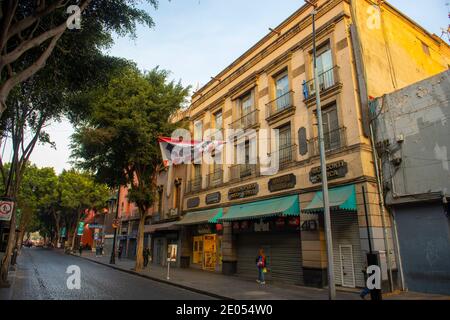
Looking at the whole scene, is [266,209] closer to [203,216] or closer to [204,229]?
[203,216]

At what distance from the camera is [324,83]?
50.8 ft

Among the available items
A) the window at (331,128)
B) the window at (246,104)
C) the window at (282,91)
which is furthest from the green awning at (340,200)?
the window at (246,104)

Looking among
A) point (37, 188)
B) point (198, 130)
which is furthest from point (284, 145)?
point (37, 188)

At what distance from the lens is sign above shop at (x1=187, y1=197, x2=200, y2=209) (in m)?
24.0

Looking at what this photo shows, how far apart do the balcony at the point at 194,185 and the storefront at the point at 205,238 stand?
197 centimetres

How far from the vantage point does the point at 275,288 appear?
1383 centimetres

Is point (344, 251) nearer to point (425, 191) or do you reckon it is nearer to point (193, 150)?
point (425, 191)

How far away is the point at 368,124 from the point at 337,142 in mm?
1504

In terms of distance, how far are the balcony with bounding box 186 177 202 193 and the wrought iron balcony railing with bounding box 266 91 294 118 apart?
347 inches

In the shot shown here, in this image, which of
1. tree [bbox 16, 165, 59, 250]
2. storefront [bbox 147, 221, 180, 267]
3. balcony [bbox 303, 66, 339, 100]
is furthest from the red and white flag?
tree [bbox 16, 165, 59, 250]

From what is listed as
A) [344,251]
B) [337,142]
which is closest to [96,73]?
[337,142]

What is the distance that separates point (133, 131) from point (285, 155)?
10.4 metres

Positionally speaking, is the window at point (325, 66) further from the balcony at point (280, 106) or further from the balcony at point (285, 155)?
the balcony at point (285, 155)

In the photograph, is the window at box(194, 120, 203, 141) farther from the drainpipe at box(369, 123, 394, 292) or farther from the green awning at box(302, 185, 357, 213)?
the drainpipe at box(369, 123, 394, 292)
